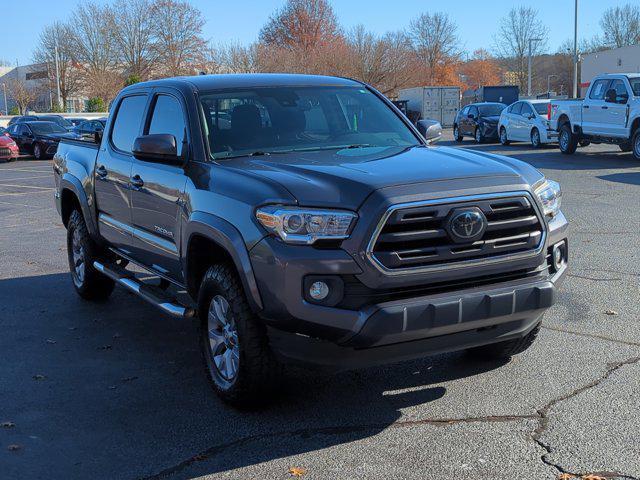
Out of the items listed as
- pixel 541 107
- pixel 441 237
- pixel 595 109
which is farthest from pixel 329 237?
pixel 541 107

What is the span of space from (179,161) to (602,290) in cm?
404

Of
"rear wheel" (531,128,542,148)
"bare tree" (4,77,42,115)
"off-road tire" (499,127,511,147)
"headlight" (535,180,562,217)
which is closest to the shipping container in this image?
"off-road tire" (499,127,511,147)

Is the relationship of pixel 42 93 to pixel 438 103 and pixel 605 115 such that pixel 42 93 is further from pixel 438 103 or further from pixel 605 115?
pixel 605 115

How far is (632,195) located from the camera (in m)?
13.5

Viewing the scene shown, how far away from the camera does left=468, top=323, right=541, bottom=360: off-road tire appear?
5.22 meters

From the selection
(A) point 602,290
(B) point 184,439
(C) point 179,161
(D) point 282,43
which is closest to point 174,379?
(B) point 184,439

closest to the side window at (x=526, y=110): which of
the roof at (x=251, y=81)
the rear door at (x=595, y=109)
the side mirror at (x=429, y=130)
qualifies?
the rear door at (x=595, y=109)

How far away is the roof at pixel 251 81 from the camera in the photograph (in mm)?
5695

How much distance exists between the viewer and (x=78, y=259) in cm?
768

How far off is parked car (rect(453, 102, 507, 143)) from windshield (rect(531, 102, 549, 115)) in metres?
3.25

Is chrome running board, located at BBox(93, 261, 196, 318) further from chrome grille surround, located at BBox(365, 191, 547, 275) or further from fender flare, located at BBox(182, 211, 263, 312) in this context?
chrome grille surround, located at BBox(365, 191, 547, 275)

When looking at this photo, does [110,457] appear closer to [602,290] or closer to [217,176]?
[217,176]

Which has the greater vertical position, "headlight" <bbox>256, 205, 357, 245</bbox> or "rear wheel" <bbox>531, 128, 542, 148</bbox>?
"headlight" <bbox>256, 205, 357, 245</bbox>

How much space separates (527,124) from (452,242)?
23257 millimetres
